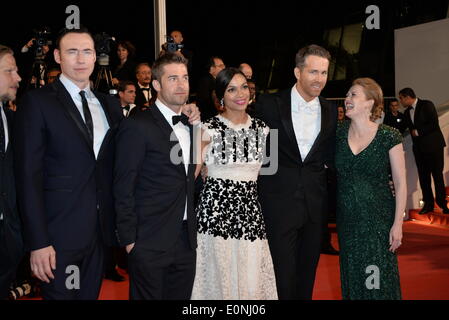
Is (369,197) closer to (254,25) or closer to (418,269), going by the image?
(418,269)

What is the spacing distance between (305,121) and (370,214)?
761mm

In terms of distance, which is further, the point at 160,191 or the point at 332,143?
the point at 332,143

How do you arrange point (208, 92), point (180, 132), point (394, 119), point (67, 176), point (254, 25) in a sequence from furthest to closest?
point (254, 25) < point (394, 119) < point (208, 92) < point (180, 132) < point (67, 176)

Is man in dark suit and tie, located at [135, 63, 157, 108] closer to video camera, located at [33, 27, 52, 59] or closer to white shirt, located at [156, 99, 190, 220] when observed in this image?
video camera, located at [33, 27, 52, 59]

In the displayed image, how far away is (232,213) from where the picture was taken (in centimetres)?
327

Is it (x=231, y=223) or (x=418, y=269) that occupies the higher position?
(x=231, y=223)

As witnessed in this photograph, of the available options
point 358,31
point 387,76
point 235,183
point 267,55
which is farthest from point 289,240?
point 267,55

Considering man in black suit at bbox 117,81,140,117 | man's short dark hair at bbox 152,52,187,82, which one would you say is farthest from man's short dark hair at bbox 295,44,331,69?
man in black suit at bbox 117,81,140,117

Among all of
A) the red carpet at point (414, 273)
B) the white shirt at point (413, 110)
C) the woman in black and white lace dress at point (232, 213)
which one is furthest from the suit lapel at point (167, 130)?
the white shirt at point (413, 110)

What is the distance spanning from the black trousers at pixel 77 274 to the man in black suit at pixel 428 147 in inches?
269

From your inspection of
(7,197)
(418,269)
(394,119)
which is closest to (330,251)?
(418,269)

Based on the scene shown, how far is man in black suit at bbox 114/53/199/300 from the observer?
2.62m

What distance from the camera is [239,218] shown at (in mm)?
3264
